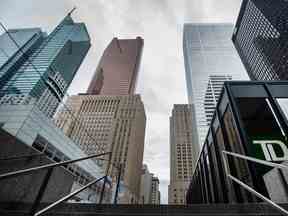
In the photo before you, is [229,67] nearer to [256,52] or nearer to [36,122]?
[256,52]

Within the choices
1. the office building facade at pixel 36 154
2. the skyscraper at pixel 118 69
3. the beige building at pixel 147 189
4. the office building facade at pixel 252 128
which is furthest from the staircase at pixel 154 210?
the skyscraper at pixel 118 69

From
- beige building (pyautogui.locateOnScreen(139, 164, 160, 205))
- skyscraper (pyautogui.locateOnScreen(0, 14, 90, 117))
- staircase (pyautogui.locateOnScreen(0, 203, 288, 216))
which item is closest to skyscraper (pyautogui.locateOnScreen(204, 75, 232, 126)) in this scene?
skyscraper (pyautogui.locateOnScreen(0, 14, 90, 117))

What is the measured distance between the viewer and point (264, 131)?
19.3ft

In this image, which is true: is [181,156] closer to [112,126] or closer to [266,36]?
[112,126]

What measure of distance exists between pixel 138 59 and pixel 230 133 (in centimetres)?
17869

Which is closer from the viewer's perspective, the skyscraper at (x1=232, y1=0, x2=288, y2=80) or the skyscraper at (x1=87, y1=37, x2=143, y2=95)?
the skyscraper at (x1=232, y1=0, x2=288, y2=80)

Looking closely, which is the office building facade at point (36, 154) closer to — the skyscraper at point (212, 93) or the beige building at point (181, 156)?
the skyscraper at point (212, 93)

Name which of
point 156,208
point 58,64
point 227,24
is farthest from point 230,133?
point 227,24

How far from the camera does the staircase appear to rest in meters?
2.30

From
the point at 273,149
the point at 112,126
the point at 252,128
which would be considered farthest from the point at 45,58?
the point at 273,149

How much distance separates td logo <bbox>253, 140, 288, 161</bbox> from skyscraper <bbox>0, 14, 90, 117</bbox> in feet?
176

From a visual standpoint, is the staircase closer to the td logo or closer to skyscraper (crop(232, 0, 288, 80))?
the td logo

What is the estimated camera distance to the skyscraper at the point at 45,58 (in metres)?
60.5

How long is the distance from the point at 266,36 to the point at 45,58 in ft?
332
